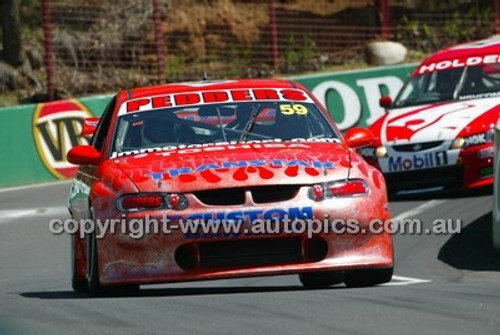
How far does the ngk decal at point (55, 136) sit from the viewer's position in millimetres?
19781

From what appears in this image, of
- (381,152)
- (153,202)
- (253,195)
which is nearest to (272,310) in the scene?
(253,195)

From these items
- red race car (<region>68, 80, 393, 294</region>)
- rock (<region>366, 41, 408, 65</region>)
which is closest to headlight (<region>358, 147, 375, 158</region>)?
red race car (<region>68, 80, 393, 294</region>)

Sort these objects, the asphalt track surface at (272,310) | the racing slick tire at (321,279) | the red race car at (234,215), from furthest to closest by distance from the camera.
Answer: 1. the racing slick tire at (321,279)
2. the red race car at (234,215)
3. the asphalt track surface at (272,310)

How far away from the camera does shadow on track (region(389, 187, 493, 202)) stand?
1551cm

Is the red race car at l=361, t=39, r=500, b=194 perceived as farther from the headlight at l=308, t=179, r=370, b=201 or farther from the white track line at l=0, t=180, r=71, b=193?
the headlight at l=308, t=179, r=370, b=201

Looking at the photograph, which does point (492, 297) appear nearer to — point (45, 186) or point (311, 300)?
point (311, 300)

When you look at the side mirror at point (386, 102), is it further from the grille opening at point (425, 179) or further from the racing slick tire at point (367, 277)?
the racing slick tire at point (367, 277)

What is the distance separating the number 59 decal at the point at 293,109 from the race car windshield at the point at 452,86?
6.88m

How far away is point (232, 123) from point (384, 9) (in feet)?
55.1

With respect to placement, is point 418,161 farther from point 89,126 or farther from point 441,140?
point 89,126

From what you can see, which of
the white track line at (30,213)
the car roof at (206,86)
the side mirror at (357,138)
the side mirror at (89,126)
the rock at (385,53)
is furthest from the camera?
the rock at (385,53)

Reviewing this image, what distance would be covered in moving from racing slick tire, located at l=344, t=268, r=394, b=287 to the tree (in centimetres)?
1547

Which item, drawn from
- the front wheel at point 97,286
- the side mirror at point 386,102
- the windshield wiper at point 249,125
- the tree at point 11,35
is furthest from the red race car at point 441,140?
the tree at point 11,35

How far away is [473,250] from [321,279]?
Result: 8.59ft
